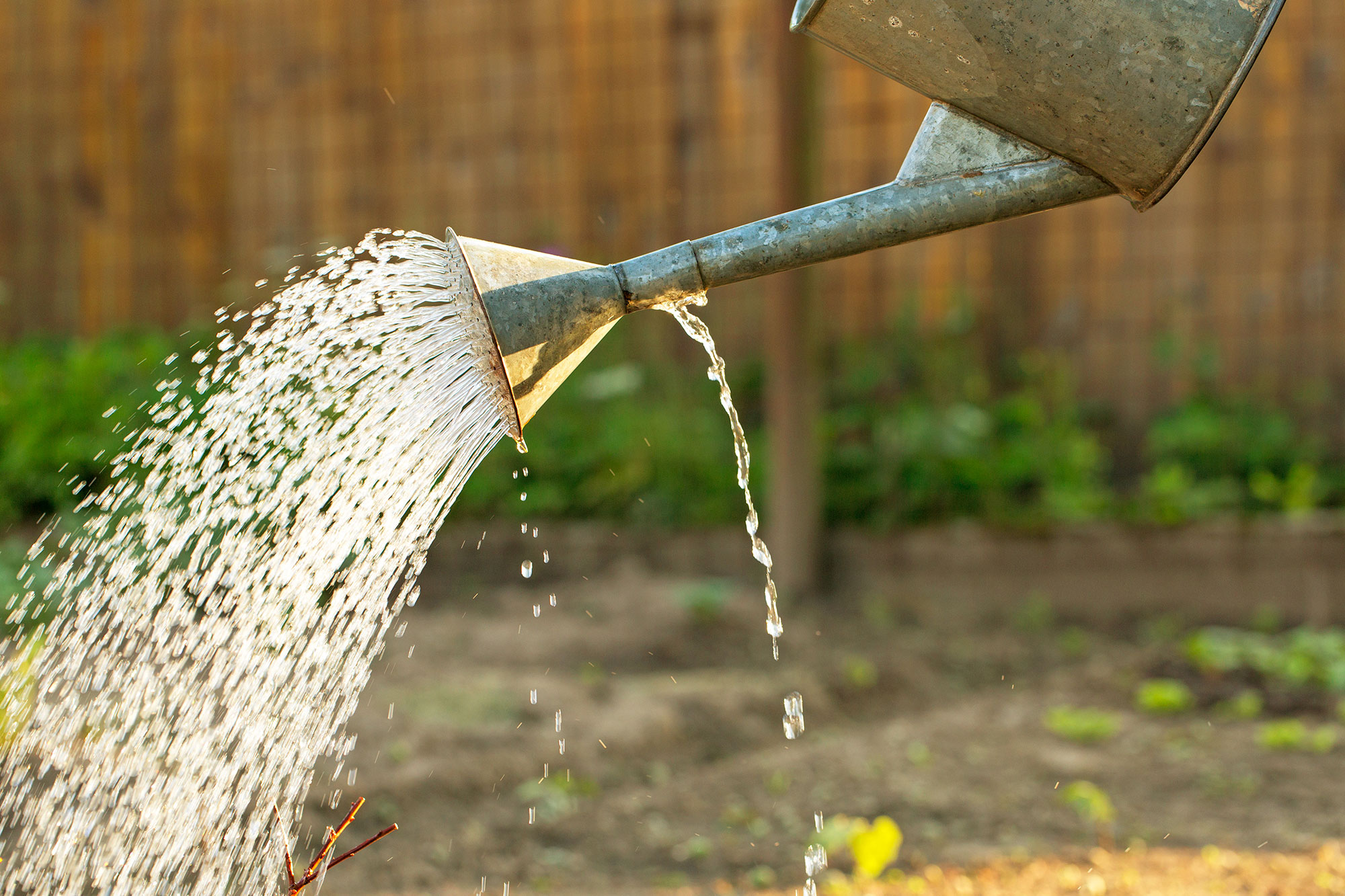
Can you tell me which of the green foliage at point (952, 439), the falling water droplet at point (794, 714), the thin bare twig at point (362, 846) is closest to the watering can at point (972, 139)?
the thin bare twig at point (362, 846)

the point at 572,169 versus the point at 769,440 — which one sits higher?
the point at 572,169

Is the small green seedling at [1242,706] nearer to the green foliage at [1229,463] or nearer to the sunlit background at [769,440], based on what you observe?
the sunlit background at [769,440]

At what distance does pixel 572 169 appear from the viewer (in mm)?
5379

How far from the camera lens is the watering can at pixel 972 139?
1.21m

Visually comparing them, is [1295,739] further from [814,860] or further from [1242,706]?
[814,860]

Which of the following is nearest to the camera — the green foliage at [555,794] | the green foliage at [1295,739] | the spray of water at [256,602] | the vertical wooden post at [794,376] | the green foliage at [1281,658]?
the spray of water at [256,602]

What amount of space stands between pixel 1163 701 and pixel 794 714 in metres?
1.10

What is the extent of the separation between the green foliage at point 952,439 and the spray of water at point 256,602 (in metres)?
2.39

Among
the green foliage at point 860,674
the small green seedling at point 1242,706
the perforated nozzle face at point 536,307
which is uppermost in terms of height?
the perforated nozzle face at point 536,307

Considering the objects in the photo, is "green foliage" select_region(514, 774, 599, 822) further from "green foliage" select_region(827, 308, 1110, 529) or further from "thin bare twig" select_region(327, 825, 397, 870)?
"green foliage" select_region(827, 308, 1110, 529)

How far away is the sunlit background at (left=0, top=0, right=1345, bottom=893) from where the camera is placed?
2730mm

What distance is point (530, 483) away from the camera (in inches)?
195

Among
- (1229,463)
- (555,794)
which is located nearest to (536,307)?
(555,794)

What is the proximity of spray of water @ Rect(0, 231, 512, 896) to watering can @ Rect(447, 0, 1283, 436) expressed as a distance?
0.27ft
